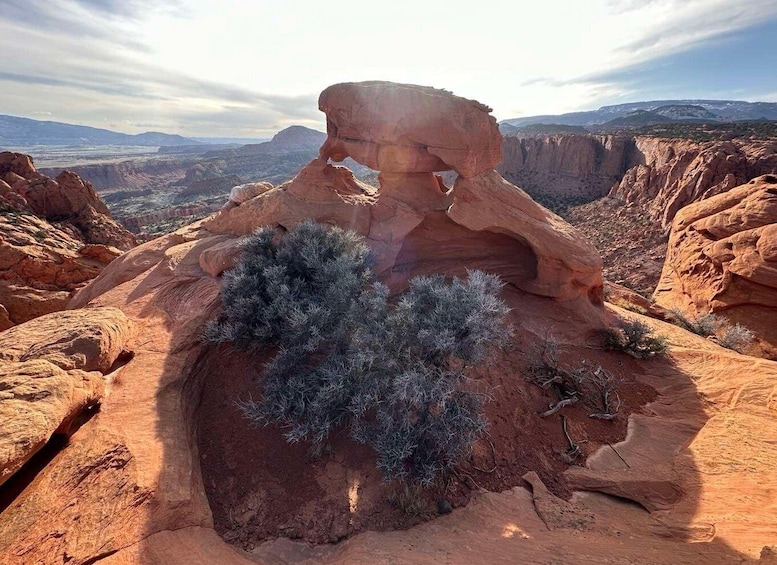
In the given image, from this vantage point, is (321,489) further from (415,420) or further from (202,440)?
(202,440)

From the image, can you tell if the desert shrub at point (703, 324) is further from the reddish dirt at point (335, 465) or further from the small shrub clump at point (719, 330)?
the reddish dirt at point (335, 465)

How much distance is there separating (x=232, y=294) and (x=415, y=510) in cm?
660

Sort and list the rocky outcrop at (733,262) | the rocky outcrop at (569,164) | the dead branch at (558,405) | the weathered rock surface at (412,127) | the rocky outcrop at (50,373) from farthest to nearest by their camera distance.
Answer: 1. the rocky outcrop at (569,164)
2. the rocky outcrop at (733,262)
3. the weathered rock surface at (412,127)
4. the dead branch at (558,405)
5. the rocky outcrop at (50,373)

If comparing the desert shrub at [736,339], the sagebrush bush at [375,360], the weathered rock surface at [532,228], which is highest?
the weathered rock surface at [532,228]

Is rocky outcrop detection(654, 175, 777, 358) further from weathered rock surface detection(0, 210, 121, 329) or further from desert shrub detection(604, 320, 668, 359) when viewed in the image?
weathered rock surface detection(0, 210, 121, 329)

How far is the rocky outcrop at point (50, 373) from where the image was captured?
537 cm

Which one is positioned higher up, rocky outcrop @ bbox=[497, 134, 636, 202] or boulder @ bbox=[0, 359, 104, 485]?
rocky outcrop @ bbox=[497, 134, 636, 202]

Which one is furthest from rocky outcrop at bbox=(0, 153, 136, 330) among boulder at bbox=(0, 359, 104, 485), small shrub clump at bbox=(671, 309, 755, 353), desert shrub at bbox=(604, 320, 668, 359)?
small shrub clump at bbox=(671, 309, 755, 353)

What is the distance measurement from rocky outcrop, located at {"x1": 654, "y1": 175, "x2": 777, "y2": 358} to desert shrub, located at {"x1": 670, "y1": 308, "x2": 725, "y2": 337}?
4.27ft

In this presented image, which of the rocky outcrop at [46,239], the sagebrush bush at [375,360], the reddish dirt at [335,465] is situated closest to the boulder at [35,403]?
the reddish dirt at [335,465]

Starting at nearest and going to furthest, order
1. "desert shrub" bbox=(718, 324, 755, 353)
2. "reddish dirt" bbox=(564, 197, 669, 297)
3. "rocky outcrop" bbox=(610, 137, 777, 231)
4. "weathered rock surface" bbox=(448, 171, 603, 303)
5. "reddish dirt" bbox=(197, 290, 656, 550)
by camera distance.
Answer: "reddish dirt" bbox=(197, 290, 656, 550)
"weathered rock surface" bbox=(448, 171, 603, 303)
"desert shrub" bbox=(718, 324, 755, 353)
"reddish dirt" bbox=(564, 197, 669, 297)
"rocky outcrop" bbox=(610, 137, 777, 231)

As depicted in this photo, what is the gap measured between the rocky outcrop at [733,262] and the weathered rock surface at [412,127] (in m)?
13.1

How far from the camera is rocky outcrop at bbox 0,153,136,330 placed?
17344mm

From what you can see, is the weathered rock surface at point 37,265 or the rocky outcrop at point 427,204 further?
the weathered rock surface at point 37,265
